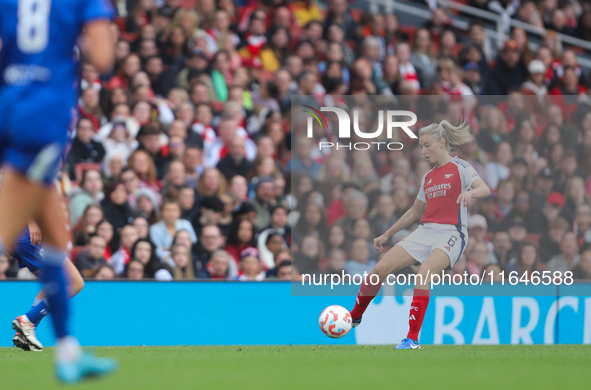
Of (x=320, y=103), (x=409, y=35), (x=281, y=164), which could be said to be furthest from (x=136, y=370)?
(x=409, y=35)

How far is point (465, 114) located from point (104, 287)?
5.37 m

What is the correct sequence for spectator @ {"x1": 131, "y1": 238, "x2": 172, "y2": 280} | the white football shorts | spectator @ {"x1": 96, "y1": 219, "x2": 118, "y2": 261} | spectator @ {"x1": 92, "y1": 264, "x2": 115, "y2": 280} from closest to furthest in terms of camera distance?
the white football shorts < spectator @ {"x1": 92, "y1": 264, "x2": 115, "y2": 280} < spectator @ {"x1": 131, "y1": 238, "x2": 172, "y2": 280} < spectator @ {"x1": 96, "y1": 219, "x2": 118, "y2": 261}

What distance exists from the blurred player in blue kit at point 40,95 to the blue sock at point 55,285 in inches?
6.5

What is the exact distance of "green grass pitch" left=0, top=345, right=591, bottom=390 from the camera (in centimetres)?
425

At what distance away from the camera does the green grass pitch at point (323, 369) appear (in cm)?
425

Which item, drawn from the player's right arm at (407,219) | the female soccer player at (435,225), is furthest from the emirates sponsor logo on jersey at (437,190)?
the player's right arm at (407,219)

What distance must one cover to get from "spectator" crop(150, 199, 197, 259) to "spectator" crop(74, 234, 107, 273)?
639 mm

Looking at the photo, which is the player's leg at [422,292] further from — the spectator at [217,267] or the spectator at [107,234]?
the spectator at [107,234]

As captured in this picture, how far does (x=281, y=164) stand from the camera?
35.6ft

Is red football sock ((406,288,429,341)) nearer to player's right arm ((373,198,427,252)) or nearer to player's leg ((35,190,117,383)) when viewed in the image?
player's right arm ((373,198,427,252))

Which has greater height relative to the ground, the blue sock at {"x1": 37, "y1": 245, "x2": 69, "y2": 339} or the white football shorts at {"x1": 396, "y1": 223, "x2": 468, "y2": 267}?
the blue sock at {"x1": 37, "y1": 245, "x2": 69, "y2": 339}

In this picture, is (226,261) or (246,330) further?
(226,261)

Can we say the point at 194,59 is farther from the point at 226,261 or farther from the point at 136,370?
the point at 136,370

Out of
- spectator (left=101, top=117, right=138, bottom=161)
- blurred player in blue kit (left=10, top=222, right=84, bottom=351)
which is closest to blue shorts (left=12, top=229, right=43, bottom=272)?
blurred player in blue kit (left=10, top=222, right=84, bottom=351)
